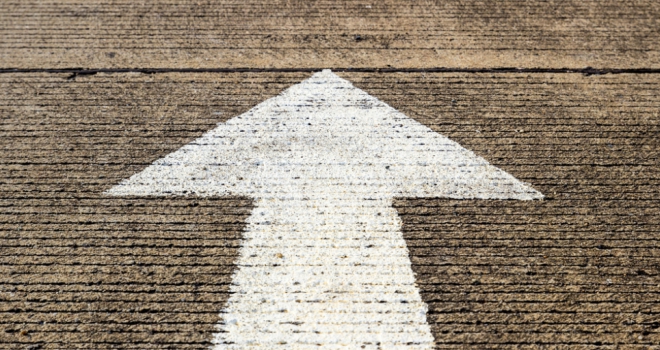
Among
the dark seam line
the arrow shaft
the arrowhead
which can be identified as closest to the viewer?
the arrow shaft

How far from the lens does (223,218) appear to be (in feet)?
7.44

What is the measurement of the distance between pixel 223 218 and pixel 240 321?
475mm

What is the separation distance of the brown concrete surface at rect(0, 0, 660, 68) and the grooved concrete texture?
173mm

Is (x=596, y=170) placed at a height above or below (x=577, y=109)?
below

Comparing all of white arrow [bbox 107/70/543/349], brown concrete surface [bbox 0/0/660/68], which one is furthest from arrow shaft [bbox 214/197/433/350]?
brown concrete surface [bbox 0/0/660/68]

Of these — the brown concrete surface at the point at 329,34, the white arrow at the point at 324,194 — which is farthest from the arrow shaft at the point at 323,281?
the brown concrete surface at the point at 329,34

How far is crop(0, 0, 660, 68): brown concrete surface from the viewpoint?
310 cm

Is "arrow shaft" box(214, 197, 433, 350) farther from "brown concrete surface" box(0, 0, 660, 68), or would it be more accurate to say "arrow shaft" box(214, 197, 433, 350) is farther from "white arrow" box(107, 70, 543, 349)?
"brown concrete surface" box(0, 0, 660, 68)

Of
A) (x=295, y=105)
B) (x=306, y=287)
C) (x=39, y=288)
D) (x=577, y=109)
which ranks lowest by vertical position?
(x=39, y=288)

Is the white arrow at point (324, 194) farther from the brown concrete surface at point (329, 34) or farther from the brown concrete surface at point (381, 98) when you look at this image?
the brown concrete surface at point (329, 34)

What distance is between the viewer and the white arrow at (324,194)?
1.93 metres

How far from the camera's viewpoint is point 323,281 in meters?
2.05

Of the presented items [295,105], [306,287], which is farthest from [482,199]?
[295,105]

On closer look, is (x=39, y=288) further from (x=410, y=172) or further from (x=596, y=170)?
(x=596, y=170)
